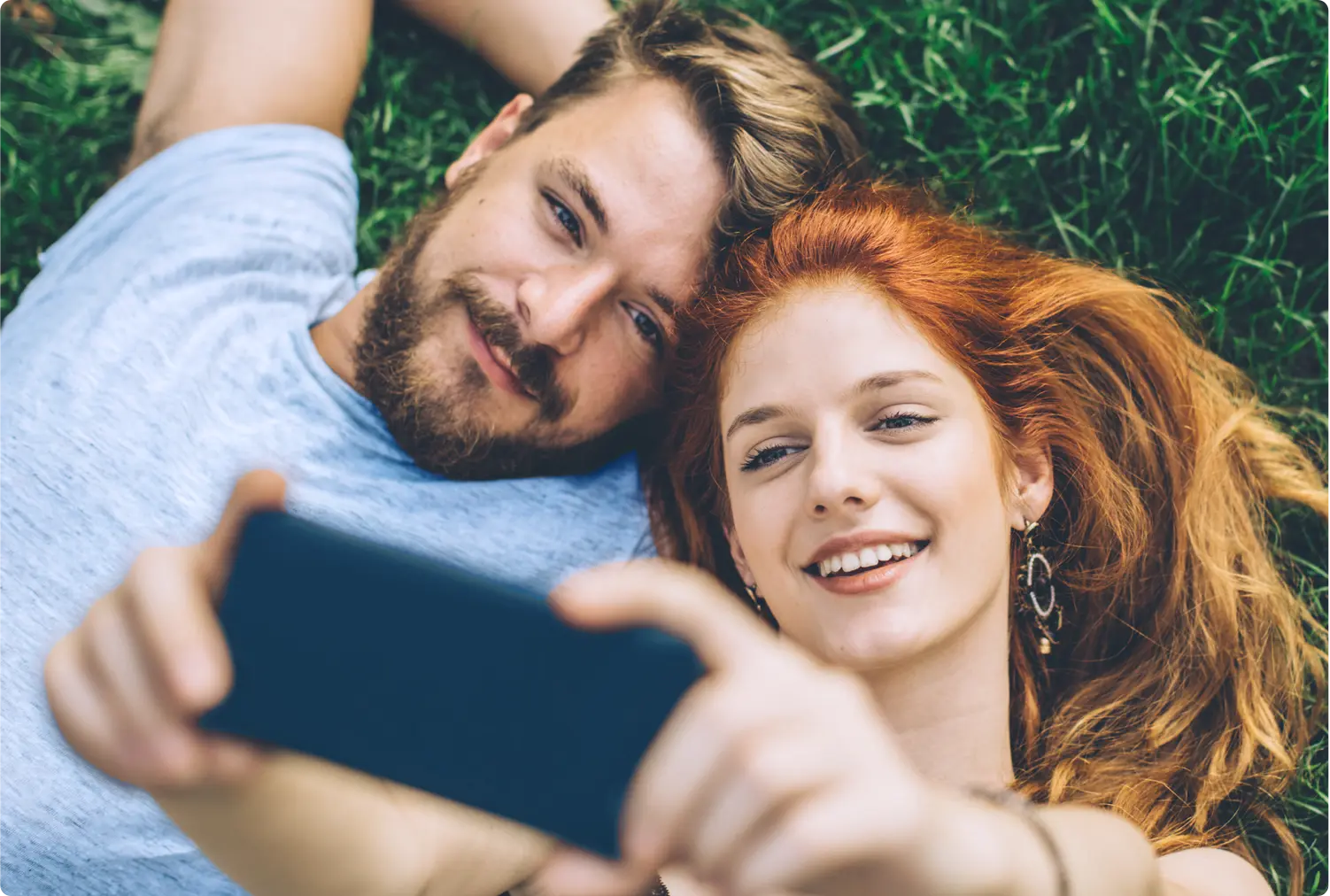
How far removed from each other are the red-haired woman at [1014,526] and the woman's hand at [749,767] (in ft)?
0.71

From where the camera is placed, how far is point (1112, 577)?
2578 mm

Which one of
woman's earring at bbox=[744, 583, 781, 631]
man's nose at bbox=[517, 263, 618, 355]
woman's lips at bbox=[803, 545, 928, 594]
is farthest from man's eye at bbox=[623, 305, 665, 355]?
woman's lips at bbox=[803, 545, 928, 594]

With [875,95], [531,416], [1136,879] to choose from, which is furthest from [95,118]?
[1136,879]

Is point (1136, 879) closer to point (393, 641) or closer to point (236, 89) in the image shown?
point (393, 641)

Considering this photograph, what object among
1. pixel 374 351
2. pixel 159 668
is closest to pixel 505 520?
pixel 374 351

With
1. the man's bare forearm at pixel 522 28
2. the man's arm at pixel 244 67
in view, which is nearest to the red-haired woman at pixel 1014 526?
the man's bare forearm at pixel 522 28

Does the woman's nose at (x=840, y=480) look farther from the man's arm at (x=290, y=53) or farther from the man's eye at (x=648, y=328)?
the man's arm at (x=290, y=53)

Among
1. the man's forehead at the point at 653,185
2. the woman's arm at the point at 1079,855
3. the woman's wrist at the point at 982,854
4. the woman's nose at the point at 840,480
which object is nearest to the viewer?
the woman's wrist at the point at 982,854

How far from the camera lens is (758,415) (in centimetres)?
213

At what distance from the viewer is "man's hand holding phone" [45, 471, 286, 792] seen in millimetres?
1012

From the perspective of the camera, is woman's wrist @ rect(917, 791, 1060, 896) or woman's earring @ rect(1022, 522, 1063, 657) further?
woman's earring @ rect(1022, 522, 1063, 657)

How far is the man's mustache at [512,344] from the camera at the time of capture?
255 cm

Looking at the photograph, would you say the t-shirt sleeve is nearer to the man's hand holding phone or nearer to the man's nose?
the man's nose

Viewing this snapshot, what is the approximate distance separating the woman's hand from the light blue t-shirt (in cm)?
161
